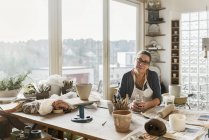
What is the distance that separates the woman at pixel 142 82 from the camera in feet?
7.76

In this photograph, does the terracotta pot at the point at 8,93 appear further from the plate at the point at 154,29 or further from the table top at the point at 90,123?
the plate at the point at 154,29

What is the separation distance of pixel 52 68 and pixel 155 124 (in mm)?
2350

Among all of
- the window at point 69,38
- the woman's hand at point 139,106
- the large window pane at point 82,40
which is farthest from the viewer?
the large window pane at point 82,40

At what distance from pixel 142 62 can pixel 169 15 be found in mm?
3137

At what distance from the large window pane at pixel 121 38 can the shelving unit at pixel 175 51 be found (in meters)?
0.80

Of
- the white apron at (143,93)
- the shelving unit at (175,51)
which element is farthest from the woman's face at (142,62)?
the shelving unit at (175,51)

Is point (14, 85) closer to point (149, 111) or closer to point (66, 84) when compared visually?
point (66, 84)

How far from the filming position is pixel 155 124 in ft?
4.15

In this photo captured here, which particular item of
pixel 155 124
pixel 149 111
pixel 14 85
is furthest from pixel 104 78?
pixel 155 124

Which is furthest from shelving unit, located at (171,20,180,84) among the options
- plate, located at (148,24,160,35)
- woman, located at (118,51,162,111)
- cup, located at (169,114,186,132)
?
cup, located at (169,114,186,132)

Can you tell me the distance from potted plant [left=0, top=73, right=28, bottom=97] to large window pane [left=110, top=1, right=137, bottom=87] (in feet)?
→ 7.55

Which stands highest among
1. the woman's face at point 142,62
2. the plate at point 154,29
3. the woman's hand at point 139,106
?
the plate at point 154,29

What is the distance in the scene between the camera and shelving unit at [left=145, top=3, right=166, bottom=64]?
5.23 meters

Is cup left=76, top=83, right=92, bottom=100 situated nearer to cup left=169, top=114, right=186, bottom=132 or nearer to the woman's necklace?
the woman's necklace
